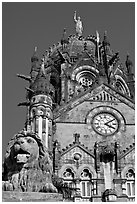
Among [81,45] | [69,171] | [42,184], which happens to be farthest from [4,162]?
[81,45]

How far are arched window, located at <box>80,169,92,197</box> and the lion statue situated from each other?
492 inches

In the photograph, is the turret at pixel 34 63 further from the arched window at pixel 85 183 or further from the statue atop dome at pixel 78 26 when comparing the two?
the arched window at pixel 85 183

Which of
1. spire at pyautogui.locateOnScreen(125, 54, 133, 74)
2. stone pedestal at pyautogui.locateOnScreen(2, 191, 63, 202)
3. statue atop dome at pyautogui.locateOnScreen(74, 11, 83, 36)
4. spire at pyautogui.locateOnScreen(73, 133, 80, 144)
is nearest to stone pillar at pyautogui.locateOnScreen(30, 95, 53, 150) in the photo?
spire at pyautogui.locateOnScreen(73, 133, 80, 144)

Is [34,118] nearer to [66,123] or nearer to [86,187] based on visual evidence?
Answer: [66,123]

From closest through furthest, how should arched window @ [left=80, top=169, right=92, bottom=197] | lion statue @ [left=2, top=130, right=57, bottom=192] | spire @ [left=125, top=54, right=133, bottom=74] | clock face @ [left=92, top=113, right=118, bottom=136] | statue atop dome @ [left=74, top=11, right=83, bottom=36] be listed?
1. lion statue @ [left=2, top=130, right=57, bottom=192]
2. arched window @ [left=80, top=169, right=92, bottom=197]
3. clock face @ [left=92, top=113, right=118, bottom=136]
4. spire @ [left=125, top=54, right=133, bottom=74]
5. statue atop dome @ [left=74, top=11, right=83, bottom=36]

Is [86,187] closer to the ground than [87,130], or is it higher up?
closer to the ground

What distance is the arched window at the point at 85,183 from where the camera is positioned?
67.9 ft

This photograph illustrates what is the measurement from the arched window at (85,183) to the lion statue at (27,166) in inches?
492

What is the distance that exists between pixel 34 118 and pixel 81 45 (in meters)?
22.1

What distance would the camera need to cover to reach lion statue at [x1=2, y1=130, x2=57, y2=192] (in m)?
8.09

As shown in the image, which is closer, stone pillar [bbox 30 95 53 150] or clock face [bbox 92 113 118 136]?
stone pillar [bbox 30 95 53 150]

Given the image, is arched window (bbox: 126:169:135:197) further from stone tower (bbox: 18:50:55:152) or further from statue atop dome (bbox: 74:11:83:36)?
statue atop dome (bbox: 74:11:83:36)

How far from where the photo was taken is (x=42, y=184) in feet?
26.7

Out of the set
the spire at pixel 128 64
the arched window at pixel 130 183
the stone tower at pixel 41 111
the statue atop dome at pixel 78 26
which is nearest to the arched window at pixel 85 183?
the arched window at pixel 130 183
